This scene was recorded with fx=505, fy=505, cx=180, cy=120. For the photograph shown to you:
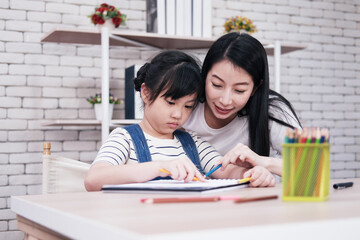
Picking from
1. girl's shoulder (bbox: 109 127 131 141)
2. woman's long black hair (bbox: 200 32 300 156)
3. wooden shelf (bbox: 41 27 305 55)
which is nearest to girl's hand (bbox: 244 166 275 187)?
girl's shoulder (bbox: 109 127 131 141)

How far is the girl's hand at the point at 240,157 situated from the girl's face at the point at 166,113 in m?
0.26

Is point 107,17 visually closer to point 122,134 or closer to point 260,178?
point 122,134

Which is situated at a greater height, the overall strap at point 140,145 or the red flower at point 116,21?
the red flower at point 116,21

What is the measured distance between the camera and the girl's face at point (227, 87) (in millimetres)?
1755

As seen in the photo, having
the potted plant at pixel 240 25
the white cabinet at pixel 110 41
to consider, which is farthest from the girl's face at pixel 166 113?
the potted plant at pixel 240 25

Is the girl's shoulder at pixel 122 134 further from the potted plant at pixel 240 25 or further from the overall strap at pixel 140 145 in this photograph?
the potted plant at pixel 240 25

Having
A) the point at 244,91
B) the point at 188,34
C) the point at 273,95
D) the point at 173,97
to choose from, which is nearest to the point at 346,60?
the point at 188,34

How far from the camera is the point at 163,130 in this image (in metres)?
1.66

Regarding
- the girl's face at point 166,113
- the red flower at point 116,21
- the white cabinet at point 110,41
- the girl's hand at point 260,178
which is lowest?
the girl's hand at point 260,178

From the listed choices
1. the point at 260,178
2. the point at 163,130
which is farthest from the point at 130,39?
the point at 260,178

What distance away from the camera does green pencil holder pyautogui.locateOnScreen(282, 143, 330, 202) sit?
2.90ft

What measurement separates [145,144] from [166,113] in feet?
0.41

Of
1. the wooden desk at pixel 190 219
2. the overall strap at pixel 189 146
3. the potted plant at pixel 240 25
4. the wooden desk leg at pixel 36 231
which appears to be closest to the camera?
the wooden desk at pixel 190 219

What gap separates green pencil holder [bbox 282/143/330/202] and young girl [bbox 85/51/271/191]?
0.59 metres
